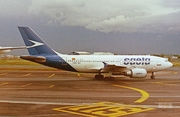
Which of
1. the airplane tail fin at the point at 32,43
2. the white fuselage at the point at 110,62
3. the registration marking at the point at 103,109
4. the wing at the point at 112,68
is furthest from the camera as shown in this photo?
the white fuselage at the point at 110,62

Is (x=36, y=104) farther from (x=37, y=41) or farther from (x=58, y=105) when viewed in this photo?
(x=37, y=41)

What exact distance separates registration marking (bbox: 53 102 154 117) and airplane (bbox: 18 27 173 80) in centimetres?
1645

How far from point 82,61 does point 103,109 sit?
1955cm

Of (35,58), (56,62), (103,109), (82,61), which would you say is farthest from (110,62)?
(103,109)

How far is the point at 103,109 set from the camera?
14.1 meters

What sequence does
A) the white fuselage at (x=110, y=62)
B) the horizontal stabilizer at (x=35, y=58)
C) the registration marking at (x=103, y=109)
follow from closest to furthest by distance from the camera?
the registration marking at (x=103, y=109) → the horizontal stabilizer at (x=35, y=58) → the white fuselage at (x=110, y=62)

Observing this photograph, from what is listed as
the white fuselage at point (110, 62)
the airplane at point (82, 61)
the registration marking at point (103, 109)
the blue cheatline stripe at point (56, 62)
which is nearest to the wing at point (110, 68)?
the airplane at point (82, 61)

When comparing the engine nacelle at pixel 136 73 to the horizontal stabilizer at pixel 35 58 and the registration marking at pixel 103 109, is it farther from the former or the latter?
the registration marking at pixel 103 109

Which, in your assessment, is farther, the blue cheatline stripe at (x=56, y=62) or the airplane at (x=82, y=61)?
the blue cheatline stripe at (x=56, y=62)

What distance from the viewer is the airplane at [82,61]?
32.1 meters

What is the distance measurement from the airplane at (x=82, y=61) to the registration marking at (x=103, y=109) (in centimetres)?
1645

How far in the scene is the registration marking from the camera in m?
12.9

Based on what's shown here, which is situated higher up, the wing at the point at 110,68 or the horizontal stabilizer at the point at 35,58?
the horizontal stabilizer at the point at 35,58

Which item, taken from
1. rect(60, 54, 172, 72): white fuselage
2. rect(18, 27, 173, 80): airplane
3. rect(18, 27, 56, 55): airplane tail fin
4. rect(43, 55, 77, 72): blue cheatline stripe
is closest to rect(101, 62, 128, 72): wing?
rect(18, 27, 173, 80): airplane
